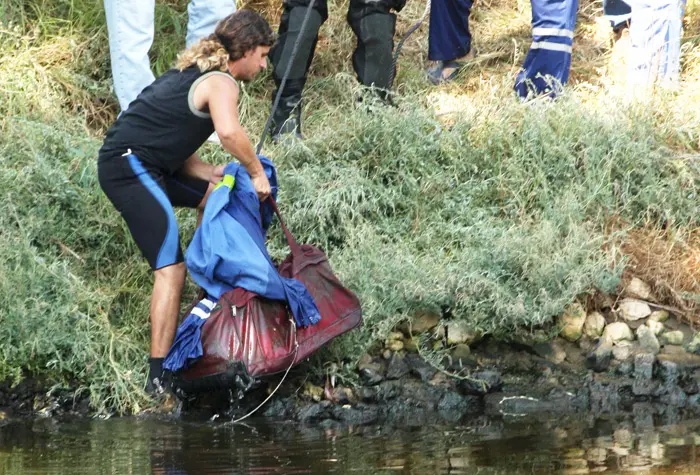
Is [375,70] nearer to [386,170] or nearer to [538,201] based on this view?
[386,170]

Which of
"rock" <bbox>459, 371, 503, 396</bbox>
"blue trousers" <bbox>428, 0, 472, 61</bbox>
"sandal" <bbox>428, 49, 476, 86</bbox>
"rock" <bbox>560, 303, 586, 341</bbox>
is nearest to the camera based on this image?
"rock" <bbox>459, 371, 503, 396</bbox>

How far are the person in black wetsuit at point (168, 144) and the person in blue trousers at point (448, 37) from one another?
299 cm

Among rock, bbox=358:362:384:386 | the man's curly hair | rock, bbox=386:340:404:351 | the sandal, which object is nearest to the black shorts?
the man's curly hair

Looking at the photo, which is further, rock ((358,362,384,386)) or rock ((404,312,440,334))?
rock ((404,312,440,334))

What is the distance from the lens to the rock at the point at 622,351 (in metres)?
6.77

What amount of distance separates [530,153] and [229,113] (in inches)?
93.8

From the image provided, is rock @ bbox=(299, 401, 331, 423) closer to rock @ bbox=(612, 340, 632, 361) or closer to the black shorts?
the black shorts

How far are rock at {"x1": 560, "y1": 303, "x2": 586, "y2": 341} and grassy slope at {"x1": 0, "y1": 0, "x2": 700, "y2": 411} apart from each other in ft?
0.41

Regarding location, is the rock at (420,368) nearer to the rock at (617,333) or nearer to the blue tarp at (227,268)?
the blue tarp at (227,268)

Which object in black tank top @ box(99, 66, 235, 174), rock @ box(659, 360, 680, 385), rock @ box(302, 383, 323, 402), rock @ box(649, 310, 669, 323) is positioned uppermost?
black tank top @ box(99, 66, 235, 174)

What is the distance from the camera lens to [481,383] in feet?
21.5

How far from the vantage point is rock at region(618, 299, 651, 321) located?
6988mm

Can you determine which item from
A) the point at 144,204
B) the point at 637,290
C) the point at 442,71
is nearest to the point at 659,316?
the point at 637,290

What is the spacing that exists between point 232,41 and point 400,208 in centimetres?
193
